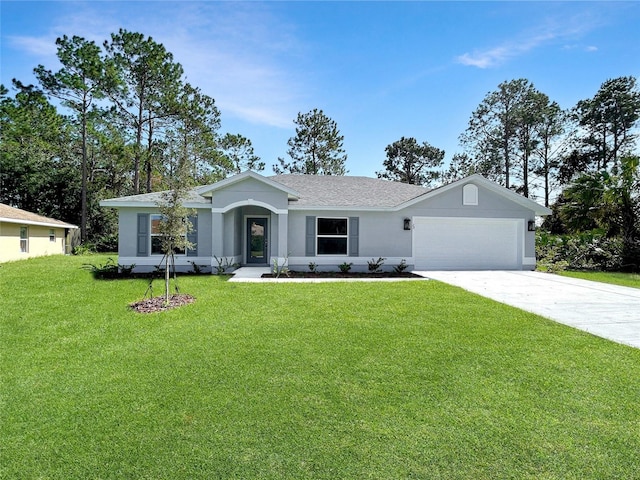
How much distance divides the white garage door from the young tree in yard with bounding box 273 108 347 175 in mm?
20121

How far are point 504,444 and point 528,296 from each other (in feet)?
24.5

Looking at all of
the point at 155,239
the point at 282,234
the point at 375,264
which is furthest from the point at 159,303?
the point at 375,264

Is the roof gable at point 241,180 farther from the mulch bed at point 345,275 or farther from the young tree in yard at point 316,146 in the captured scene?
the young tree in yard at point 316,146

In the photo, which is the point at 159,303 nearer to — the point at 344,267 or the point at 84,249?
the point at 344,267

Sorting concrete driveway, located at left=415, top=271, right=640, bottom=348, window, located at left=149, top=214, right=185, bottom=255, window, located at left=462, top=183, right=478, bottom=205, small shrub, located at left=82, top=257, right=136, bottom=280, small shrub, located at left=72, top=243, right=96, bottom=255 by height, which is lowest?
concrete driveway, located at left=415, top=271, right=640, bottom=348

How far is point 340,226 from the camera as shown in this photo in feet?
48.0

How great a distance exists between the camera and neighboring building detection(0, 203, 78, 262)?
18000 mm

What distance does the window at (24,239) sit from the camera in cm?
1966

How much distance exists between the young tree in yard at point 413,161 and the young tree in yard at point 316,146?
9390mm

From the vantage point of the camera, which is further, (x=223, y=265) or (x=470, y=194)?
(x=470, y=194)

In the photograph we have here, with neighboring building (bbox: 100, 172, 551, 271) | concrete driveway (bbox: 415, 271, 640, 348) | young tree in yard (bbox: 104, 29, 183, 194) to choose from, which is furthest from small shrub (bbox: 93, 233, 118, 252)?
concrete driveway (bbox: 415, 271, 640, 348)

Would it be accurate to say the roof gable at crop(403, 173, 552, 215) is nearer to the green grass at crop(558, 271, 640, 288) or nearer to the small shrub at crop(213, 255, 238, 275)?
the green grass at crop(558, 271, 640, 288)

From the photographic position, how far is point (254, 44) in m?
12.1

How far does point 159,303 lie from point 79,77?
83.6 ft
